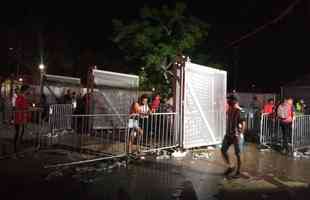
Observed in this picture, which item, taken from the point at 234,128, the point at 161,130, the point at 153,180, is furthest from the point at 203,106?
the point at 153,180

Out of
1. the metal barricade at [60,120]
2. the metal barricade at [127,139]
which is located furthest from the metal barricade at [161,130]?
the metal barricade at [60,120]

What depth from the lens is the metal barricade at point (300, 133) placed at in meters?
13.0

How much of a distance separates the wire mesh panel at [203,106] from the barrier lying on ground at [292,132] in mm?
1894

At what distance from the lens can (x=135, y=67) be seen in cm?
2216

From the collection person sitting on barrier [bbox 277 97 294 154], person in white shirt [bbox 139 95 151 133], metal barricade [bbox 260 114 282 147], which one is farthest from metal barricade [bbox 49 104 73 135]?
person sitting on barrier [bbox 277 97 294 154]

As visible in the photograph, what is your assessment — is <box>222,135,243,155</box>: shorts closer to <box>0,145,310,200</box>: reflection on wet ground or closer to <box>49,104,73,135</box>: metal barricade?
<box>0,145,310,200</box>: reflection on wet ground

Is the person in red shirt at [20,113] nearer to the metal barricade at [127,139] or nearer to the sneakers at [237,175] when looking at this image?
the metal barricade at [127,139]

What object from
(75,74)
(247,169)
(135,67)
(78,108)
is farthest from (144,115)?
(75,74)

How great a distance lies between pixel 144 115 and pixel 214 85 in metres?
3.02

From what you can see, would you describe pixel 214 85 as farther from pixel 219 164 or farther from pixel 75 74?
pixel 75 74

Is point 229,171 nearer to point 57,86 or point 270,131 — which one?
point 270,131

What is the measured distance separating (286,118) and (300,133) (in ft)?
3.97

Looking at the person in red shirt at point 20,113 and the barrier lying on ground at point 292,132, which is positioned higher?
the person in red shirt at point 20,113

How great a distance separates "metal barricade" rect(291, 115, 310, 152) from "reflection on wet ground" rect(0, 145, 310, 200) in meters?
2.46
